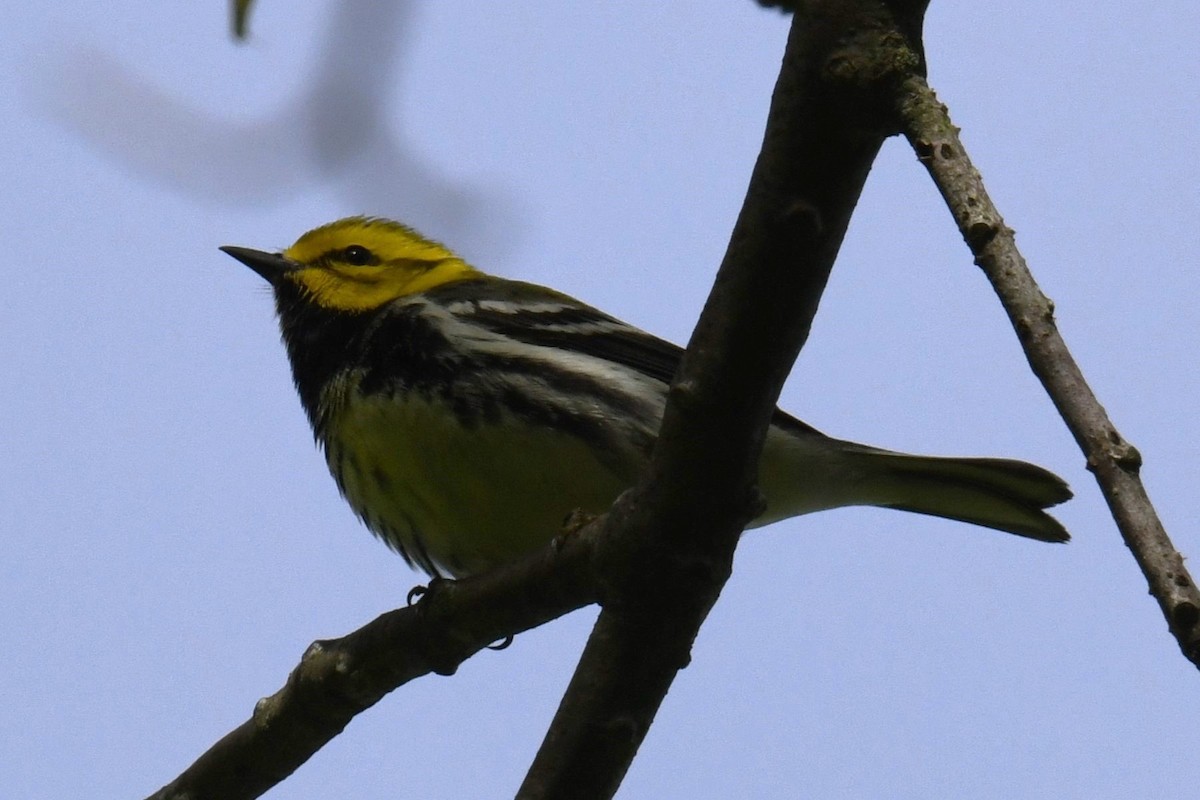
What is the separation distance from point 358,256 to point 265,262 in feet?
1.10

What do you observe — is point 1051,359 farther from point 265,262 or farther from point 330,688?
point 265,262

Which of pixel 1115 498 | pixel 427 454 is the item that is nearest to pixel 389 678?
pixel 427 454

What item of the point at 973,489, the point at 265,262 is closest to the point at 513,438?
the point at 973,489

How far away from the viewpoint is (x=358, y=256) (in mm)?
4965

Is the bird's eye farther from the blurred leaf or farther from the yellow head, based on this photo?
the blurred leaf

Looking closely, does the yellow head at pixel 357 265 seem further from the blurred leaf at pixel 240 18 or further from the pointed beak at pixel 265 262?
the blurred leaf at pixel 240 18

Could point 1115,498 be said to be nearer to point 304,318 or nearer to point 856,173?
point 856,173

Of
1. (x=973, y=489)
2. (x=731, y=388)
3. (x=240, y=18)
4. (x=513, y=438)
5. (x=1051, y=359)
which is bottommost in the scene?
(x=1051, y=359)

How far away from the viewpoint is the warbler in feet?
11.9

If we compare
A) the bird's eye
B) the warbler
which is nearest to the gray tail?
the warbler

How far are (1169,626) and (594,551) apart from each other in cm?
106

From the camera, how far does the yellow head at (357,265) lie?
187 inches

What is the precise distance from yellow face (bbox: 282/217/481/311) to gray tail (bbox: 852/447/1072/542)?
1546 millimetres

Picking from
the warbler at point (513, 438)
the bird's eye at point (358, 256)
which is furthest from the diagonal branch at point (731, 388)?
the bird's eye at point (358, 256)
